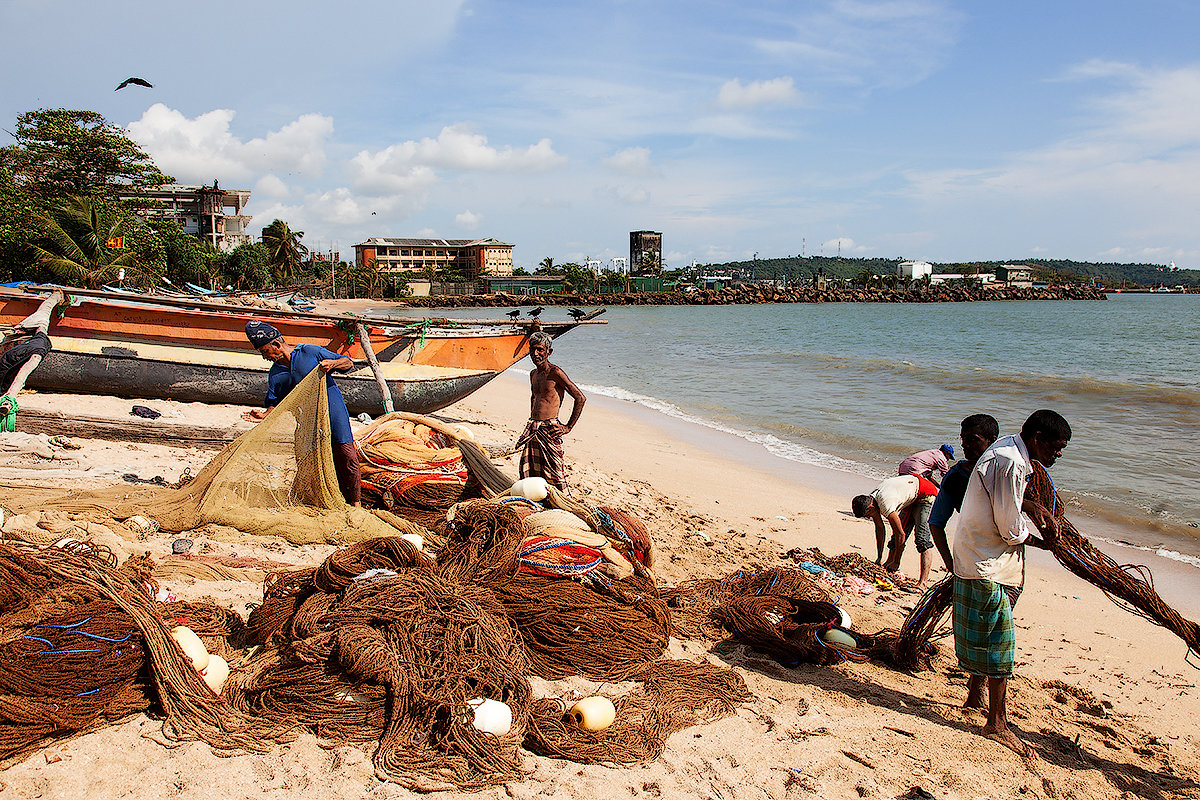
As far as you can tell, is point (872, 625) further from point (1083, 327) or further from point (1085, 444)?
point (1083, 327)

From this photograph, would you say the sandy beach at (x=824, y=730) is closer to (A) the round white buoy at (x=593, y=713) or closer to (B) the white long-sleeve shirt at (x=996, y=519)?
(A) the round white buoy at (x=593, y=713)

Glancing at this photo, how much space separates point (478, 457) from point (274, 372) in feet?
5.75

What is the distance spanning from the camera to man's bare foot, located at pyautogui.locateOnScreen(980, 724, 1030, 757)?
3244mm

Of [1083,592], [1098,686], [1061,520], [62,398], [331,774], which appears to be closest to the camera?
[331,774]

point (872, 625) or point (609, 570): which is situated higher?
point (609, 570)

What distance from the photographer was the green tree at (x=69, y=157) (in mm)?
28312

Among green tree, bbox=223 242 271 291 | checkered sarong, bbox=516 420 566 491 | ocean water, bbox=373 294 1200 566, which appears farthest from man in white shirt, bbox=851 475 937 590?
green tree, bbox=223 242 271 291

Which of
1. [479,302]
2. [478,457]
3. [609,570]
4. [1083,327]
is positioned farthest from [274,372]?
[479,302]

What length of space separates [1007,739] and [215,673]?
3.47 meters

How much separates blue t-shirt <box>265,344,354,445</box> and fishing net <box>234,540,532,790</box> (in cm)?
181

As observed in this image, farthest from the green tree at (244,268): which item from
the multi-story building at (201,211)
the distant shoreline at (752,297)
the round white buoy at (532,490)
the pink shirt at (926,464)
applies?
the pink shirt at (926,464)

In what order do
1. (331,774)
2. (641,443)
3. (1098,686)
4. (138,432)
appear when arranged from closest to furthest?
(331,774)
(1098,686)
(138,432)
(641,443)

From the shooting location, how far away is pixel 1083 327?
49.2 m

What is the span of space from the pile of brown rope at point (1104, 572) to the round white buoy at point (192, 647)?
12.0ft
